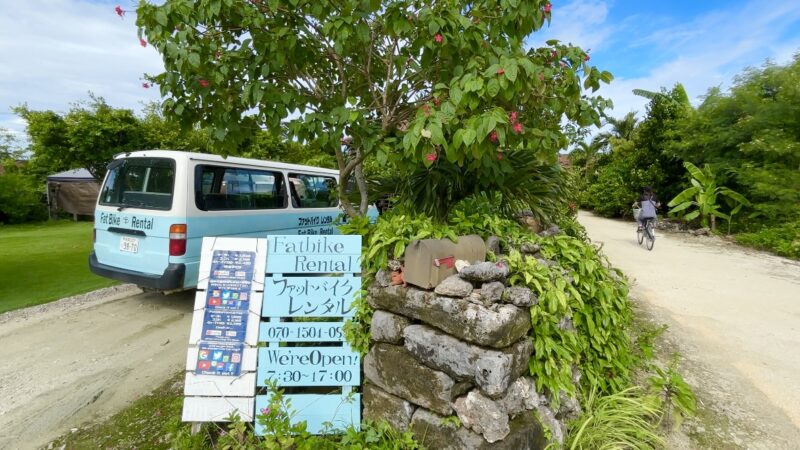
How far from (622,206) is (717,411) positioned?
16.3 meters

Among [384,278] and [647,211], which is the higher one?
[647,211]

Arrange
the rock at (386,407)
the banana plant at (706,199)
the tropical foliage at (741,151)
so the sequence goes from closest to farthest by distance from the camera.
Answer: the rock at (386,407) → the tropical foliage at (741,151) → the banana plant at (706,199)

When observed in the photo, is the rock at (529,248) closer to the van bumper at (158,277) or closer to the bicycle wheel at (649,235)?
the van bumper at (158,277)

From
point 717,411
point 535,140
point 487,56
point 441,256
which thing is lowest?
point 717,411

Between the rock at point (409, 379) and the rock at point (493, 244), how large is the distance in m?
0.93

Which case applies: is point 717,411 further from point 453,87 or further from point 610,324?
point 453,87

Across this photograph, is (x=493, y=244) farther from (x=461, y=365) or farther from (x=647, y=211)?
(x=647, y=211)

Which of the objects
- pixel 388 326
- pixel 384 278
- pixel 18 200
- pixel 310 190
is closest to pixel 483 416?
pixel 388 326

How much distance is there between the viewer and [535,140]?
2.38 metres

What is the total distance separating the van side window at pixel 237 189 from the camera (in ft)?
14.7

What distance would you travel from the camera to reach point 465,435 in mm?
1938

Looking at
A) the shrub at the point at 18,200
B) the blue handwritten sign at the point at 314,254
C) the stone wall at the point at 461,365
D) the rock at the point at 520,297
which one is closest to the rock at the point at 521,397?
the stone wall at the point at 461,365

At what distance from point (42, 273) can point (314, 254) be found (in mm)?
6868

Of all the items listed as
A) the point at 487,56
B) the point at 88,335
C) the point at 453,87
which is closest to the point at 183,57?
the point at 453,87
